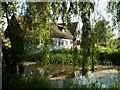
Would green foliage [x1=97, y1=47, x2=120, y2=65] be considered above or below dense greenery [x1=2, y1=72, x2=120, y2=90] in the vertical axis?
below

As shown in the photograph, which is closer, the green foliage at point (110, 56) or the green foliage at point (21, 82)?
the green foliage at point (21, 82)

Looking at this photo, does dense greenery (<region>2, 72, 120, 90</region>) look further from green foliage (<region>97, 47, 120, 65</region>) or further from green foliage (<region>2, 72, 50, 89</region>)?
green foliage (<region>97, 47, 120, 65</region>)

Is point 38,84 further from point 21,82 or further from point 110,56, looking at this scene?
point 110,56

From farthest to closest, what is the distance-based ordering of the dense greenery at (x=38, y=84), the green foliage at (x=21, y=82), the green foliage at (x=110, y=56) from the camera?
the green foliage at (x=110, y=56) → the green foliage at (x=21, y=82) → the dense greenery at (x=38, y=84)

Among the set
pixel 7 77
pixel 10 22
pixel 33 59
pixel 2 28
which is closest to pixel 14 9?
pixel 10 22

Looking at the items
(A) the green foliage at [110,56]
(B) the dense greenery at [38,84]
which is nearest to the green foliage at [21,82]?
(B) the dense greenery at [38,84]

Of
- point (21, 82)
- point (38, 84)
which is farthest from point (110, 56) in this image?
point (38, 84)

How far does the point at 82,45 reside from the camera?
252 inches

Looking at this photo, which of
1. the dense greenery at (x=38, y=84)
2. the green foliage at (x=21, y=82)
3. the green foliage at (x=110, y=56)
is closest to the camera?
the dense greenery at (x=38, y=84)

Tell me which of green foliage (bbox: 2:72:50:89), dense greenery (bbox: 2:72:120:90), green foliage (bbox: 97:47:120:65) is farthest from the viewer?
green foliage (bbox: 97:47:120:65)

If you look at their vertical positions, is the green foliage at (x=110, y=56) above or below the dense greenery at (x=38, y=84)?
below

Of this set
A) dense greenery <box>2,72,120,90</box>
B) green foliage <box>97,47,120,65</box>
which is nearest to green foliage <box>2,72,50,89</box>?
dense greenery <box>2,72,120,90</box>

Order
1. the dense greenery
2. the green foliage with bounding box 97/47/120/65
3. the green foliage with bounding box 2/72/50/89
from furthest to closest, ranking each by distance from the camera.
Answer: the green foliage with bounding box 97/47/120/65
the green foliage with bounding box 2/72/50/89
the dense greenery

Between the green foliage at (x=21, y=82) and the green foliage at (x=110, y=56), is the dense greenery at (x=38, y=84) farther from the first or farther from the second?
the green foliage at (x=110, y=56)
